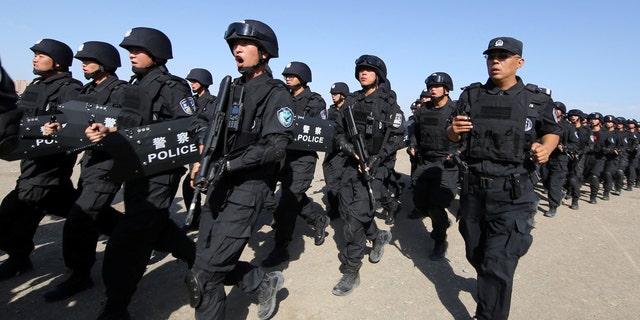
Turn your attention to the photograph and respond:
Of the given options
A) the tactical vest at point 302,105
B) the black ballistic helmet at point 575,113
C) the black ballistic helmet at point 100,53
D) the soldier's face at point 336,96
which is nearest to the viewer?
the black ballistic helmet at point 100,53

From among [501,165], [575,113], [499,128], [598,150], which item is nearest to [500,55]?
[499,128]

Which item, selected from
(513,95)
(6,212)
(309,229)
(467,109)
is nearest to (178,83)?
(6,212)

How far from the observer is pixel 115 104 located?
12.2ft

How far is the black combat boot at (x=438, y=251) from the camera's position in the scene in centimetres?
468

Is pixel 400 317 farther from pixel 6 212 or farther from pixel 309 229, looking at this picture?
pixel 6 212

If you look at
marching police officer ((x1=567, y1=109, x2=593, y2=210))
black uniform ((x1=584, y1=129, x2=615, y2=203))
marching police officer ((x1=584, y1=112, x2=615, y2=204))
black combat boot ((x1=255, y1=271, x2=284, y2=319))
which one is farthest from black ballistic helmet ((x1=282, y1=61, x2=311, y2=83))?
black uniform ((x1=584, y1=129, x2=615, y2=203))

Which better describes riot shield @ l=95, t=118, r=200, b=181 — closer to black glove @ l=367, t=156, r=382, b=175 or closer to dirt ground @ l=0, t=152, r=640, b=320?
dirt ground @ l=0, t=152, r=640, b=320

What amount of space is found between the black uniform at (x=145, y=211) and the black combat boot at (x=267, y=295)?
0.74 m

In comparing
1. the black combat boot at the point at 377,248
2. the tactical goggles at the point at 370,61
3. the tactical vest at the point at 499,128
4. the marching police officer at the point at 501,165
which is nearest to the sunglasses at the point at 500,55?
the marching police officer at the point at 501,165

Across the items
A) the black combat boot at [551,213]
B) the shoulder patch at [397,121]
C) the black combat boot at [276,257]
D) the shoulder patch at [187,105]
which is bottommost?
the black combat boot at [551,213]

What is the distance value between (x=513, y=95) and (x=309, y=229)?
11.6 ft

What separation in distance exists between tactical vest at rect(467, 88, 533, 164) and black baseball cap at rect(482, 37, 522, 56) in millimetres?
343

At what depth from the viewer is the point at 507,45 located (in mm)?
2924

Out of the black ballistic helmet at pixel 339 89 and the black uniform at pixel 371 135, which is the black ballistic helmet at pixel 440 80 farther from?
the black ballistic helmet at pixel 339 89
